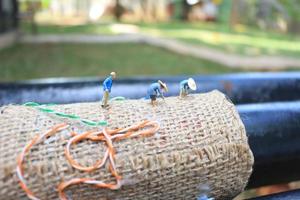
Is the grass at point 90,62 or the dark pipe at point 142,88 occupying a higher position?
the dark pipe at point 142,88

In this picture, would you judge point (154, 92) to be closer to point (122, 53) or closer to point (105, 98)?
point (105, 98)

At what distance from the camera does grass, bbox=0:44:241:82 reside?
635 cm

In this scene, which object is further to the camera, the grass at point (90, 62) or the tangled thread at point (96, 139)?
the grass at point (90, 62)

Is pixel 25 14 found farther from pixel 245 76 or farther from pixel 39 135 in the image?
pixel 39 135

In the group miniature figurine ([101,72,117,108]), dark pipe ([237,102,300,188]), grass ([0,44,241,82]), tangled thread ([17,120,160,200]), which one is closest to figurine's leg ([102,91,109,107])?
miniature figurine ([101,72,117,108])

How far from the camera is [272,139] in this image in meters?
1.13

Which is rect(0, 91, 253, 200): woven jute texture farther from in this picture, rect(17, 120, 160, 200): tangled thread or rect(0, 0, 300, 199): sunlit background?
rect(0, 0, 300, 199): sunlit background

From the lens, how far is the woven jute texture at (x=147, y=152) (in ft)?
2.65

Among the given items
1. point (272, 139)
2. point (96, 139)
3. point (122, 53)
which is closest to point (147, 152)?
point (96, 139)

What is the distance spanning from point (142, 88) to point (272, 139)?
2.40 feet

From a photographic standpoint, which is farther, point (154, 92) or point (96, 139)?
point (154, 92)

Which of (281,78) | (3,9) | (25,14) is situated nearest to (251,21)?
(25,14)

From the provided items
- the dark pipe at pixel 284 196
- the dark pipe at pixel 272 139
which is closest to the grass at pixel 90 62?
the dark pipe at pixel 272 139

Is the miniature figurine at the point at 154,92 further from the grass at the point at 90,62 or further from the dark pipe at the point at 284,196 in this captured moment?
the grass at the point at 90,62
